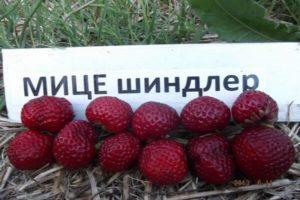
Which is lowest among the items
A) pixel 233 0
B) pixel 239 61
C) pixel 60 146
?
pixel 60 146

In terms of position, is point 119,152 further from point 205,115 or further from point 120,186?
point 205,115

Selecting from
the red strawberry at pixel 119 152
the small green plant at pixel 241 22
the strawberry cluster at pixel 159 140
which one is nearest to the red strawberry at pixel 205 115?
the strawberry cluster at pixel 159 140

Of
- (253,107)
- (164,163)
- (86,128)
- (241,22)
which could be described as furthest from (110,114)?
(241,22)

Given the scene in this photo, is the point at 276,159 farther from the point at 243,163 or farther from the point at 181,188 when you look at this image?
the point at 181,188

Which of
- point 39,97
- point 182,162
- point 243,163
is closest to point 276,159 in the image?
point 243,163

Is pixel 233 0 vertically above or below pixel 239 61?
above

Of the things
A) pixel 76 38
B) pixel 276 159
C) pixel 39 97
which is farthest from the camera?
pixel 76 38
